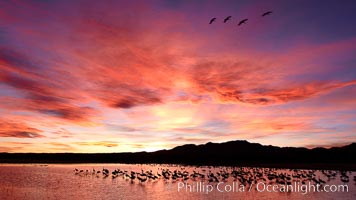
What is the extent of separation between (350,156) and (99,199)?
120 m

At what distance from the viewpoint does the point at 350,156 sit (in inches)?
5049

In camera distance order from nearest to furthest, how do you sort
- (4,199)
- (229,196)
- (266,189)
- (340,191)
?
(4,199)
(229,196)
(340,191)
(266,189)

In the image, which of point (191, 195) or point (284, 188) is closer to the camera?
point (191, 195)

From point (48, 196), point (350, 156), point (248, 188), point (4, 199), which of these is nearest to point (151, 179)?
point (248, 188)

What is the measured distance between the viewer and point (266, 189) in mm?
39406

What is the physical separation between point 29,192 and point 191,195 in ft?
57.3

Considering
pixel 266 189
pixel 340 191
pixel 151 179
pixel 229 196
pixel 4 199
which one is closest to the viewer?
pixel 4 199

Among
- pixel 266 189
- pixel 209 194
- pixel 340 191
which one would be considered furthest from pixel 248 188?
pixel 340 191

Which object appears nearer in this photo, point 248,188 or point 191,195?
point 191,195

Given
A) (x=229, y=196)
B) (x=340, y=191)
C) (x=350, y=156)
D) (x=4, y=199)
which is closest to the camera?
(x=4, y=199)

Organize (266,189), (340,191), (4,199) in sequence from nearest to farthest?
(4,199) < (340,191) < (266,189)

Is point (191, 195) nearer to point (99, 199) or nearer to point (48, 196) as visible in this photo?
point (99, 199)

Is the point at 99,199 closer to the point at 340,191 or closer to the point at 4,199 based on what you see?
the point at 4,199

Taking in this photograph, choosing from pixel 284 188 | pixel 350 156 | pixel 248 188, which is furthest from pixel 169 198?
pixel 350 156
